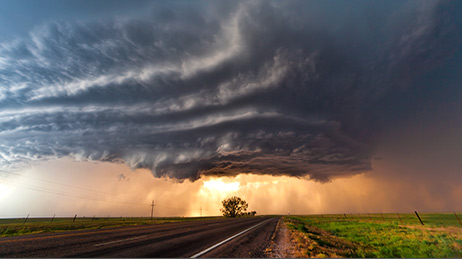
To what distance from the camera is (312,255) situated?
32.9ft

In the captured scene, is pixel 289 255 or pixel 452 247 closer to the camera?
pixel 289 255

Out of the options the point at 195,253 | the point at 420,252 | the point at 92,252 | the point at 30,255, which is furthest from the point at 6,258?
the point at 420,252

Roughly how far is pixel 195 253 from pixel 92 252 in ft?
14.1

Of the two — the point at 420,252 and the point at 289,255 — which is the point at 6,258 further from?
the point at 420,252

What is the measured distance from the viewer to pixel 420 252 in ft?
40.2

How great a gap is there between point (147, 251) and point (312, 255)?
24.9ft

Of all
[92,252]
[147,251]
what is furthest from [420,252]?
[92,252]

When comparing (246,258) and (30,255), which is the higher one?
(30,255)

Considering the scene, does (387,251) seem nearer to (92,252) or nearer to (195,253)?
(195,253)

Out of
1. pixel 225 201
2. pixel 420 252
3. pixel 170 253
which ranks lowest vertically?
pixel 420 252

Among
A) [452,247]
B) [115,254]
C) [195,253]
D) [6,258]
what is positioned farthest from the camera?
[452,247]

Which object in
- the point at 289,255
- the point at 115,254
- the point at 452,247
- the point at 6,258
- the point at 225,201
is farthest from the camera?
the point at 225,201

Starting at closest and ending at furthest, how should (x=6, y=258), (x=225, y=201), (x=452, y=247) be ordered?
1. (x=6, y=258)
2. (x=452, y=247)
3. (x=225, y=201)

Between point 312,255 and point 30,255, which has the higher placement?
point 30,255
